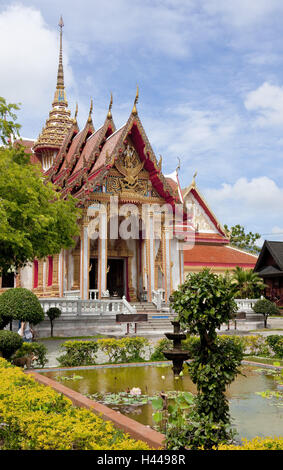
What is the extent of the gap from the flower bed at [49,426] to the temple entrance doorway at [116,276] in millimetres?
19508

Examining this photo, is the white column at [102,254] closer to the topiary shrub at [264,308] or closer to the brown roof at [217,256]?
the topiary shrub at [264,308]

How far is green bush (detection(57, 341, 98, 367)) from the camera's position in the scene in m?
9.82

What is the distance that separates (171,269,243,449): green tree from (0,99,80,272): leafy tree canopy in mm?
7599

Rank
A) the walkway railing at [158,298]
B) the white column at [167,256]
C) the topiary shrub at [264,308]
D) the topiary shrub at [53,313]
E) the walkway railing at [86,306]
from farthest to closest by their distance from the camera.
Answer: the white column at [167,256]
the topiary shrub at [264,308]
the walkway railing at [158,298]
the walkway railing at [86,306]
the topiary shrub at [53,313]

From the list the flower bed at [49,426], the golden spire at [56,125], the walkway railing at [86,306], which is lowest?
the flower bed at [49,426]

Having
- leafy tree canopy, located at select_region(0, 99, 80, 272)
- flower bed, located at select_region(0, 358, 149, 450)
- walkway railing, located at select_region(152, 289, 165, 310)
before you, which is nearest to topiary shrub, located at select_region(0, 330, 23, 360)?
leafy tree canopy, located at select_region(0, 99, 80, 272)

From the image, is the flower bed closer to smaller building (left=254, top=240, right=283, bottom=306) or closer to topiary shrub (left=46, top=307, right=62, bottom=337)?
topiary shrub (left=46, top=307, right=62, bottom=337)

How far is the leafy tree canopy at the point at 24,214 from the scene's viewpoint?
40.3 ft

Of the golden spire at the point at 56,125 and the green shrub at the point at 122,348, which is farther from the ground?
the golden spire at the point at 56,125

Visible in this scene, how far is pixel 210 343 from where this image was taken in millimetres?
4773

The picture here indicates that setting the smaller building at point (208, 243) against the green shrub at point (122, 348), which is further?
the smaller building at point (208, 243)

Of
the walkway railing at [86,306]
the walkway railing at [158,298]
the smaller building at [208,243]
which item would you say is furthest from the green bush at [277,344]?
the smaller building at [208,243]

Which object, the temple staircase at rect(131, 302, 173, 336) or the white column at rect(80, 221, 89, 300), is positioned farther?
the white column at rect(80, 221, 89, 300)

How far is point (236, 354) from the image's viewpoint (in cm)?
471
